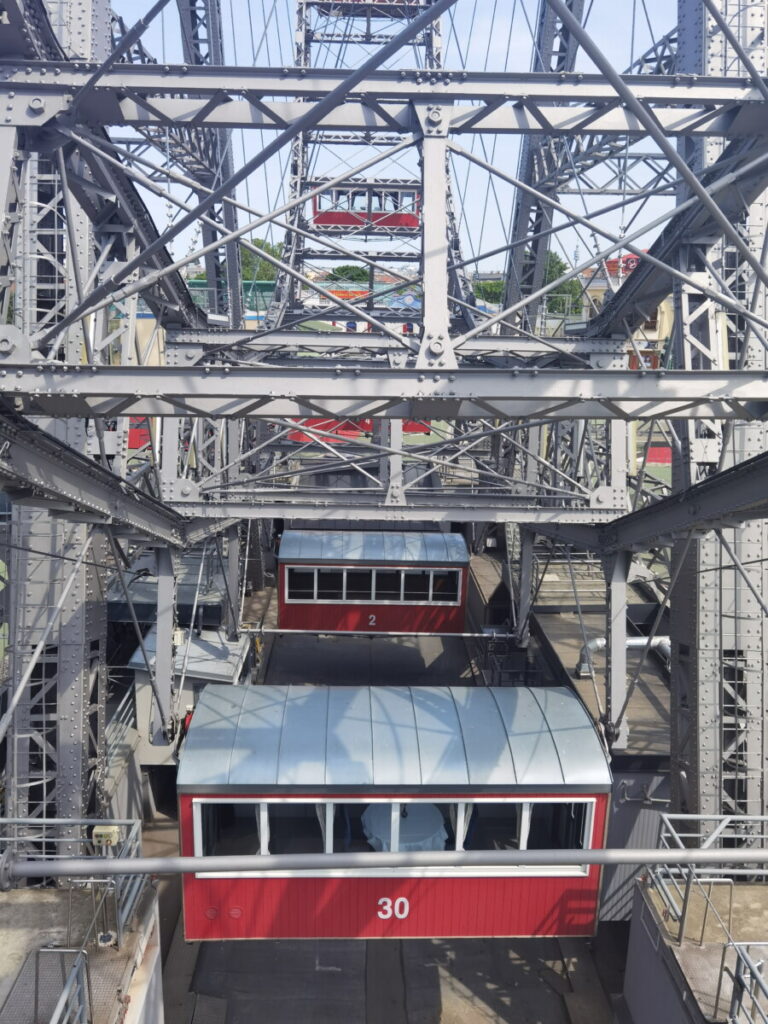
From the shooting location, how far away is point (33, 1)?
6320mm

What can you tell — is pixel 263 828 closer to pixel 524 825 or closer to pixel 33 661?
pixel 524 825

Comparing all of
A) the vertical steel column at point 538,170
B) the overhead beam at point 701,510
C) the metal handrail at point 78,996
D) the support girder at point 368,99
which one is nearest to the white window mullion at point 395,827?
the metal handrail at point 78,996

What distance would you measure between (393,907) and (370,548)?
9890mm

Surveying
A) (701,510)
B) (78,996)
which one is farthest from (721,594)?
(78,996)

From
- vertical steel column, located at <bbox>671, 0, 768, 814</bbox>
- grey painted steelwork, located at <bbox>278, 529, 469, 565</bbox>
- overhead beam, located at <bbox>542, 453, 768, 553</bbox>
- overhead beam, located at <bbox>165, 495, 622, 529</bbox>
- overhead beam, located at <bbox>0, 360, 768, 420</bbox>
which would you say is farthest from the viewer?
Answer: grey painted steelwork, located at <bbox>278, 529, 469, 565</bbox>

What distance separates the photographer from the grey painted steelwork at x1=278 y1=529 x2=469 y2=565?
56.3 feet

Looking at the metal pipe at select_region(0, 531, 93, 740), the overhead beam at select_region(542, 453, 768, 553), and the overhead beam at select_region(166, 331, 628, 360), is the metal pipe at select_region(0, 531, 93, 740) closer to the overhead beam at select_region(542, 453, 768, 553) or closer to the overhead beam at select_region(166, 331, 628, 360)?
the overhead beam at select_region(166, 331, 628, 360)

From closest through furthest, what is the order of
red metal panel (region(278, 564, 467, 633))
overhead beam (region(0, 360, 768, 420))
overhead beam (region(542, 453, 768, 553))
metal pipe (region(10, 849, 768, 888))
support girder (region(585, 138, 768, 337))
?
metal pipe (region(10, 849, 768, 888)) → overhead beam (region(0, 360, 768, 420)) → overhead beam (region(542, 453, 768, 553)) → support girder (region(585, 138, 768, 337)) → red metal panel (region(278, 564, 467, 633))

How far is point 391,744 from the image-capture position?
28.2 feet

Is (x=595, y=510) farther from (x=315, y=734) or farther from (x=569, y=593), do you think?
(x=569, y=593)

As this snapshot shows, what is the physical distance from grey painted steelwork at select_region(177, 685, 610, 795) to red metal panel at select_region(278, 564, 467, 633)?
766cm

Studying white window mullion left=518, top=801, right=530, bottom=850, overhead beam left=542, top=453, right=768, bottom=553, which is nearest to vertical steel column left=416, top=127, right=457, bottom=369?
overhead beam left=542, top=453, right=768, bottom=553

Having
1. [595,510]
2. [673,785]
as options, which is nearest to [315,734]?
[673,785]

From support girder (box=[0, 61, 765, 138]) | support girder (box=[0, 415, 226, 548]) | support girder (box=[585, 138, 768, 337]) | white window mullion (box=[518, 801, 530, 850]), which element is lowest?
white window mullion (box=[518, 801, 530, 850])
